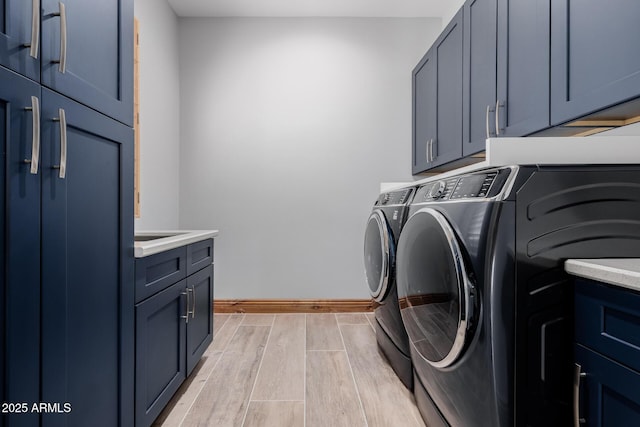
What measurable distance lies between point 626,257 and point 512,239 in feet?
1.10

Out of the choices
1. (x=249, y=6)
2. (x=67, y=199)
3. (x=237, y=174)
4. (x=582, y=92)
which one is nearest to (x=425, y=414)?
(x=582, y=92)

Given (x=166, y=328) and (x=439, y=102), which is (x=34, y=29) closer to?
(x=166, y=328)

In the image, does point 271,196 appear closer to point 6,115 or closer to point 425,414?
point 425,414

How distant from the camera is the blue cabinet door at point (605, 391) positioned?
0.80 metres

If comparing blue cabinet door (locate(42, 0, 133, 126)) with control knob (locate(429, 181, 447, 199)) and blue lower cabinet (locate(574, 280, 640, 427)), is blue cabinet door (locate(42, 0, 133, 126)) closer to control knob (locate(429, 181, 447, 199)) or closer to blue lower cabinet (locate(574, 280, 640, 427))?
control knob (locate(429, 181, 447, 199))

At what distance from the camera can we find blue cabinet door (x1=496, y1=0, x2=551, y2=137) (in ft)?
5.08

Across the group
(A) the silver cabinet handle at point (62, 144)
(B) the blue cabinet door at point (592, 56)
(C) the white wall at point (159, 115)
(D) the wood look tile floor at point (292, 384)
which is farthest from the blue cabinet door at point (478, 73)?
(C) the white wall at point (159, 115)

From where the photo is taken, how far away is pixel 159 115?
297 centimetres

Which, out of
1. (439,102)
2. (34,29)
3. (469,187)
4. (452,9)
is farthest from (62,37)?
(452,9)

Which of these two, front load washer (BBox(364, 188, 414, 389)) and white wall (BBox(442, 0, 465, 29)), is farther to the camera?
white wall (BBox(442, 0, 465, 29))

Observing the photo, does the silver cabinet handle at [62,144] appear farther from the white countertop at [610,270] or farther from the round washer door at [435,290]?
the white countertop at [610,270]

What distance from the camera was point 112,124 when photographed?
1217mm

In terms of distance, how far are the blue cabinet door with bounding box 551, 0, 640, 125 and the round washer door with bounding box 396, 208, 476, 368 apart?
63 centimetres

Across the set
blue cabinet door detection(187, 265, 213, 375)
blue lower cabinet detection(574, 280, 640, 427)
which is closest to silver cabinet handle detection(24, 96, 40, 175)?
blue cabinet door detection(187, 265, 213, 375)
